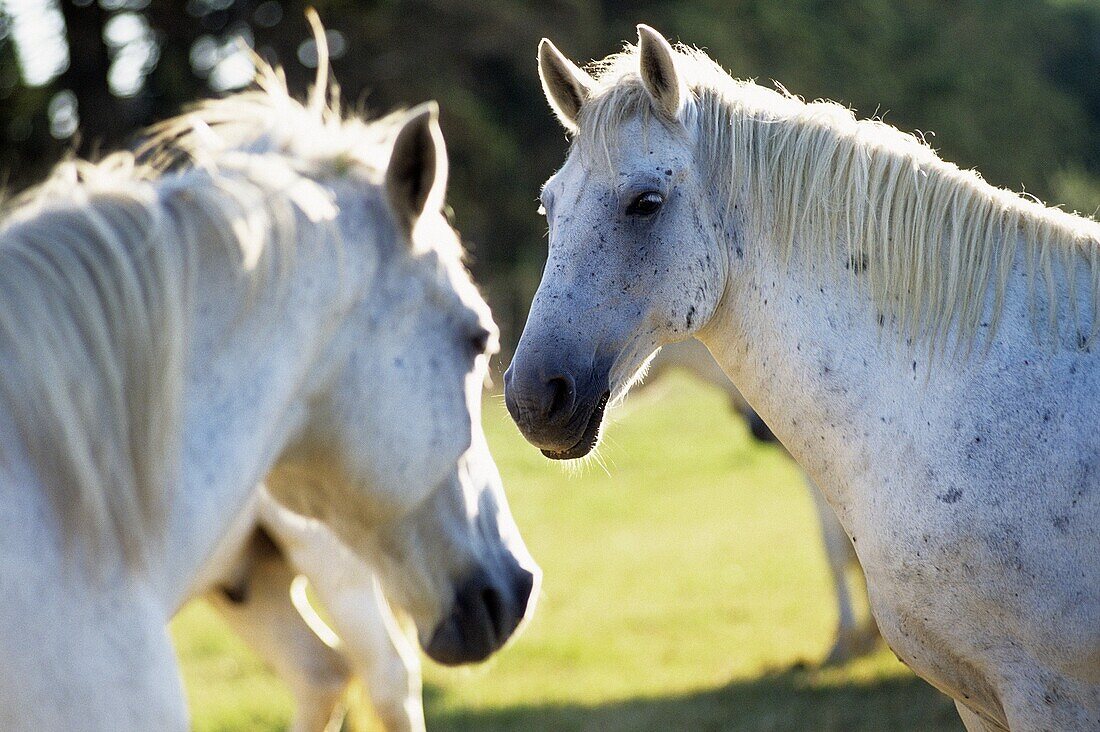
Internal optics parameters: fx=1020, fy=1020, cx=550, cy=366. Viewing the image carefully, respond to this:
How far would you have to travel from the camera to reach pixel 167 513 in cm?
158

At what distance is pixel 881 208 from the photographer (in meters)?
2.22

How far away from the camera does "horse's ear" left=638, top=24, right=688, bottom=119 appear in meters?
2.19

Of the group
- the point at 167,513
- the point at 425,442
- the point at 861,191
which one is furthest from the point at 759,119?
the point at 167,513

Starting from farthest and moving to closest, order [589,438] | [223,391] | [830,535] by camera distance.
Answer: [830,535] < [589,438] < [223,391]

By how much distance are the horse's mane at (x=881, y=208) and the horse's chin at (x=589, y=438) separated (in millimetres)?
537

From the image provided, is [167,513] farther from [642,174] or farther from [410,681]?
[410,681]

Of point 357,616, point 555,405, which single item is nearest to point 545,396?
point 555,405

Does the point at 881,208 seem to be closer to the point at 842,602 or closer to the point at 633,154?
the point at 633,154

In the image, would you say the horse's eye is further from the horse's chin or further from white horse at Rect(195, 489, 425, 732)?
white horse at Rect(195, 489, 425, 732)

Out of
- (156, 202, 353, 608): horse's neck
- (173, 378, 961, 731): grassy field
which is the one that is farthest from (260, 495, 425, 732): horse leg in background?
(156, 202, 353, 608): horse's neck

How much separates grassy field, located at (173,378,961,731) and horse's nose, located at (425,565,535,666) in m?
0.47

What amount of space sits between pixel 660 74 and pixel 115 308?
127cm

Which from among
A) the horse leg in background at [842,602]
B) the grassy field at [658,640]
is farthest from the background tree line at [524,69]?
the horse leg in background at [842,602]

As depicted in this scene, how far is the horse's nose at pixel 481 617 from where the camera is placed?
2.11 m
